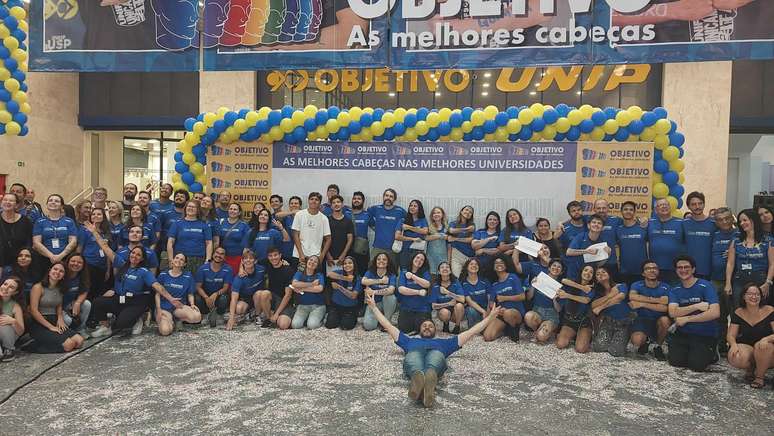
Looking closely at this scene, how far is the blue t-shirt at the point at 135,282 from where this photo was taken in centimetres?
617

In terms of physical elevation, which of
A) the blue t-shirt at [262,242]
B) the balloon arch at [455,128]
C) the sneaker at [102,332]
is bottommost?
the sneaker at [102,332]

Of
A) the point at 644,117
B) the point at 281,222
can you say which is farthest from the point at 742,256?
the point at 281,222

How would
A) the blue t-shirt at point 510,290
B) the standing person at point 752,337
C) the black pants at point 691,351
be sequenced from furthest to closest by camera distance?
1. the blue t-shirt at point 510,290
2. the black pants at point 691,351
3. the standing person at point 752,337

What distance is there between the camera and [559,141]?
738cm

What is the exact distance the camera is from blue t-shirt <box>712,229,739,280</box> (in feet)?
18.9

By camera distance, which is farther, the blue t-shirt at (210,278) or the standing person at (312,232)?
the standing person at (312,232)

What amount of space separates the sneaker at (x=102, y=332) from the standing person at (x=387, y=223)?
11.2ft

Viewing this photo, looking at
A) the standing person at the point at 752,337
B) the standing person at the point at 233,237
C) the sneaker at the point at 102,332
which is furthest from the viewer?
the standing person at the point at 233,237

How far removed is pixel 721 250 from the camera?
5.79 metres

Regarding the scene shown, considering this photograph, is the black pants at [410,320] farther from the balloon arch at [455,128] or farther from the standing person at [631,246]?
the balloon arch at [455,128]

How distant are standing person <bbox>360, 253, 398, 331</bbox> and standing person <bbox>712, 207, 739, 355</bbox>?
11.9ft

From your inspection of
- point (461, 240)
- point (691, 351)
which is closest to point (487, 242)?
point (461, 240)

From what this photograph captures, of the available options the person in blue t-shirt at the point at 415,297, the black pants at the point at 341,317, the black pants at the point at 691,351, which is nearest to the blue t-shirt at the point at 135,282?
the black pants at the point at 341,317

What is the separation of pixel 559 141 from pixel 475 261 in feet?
7.77
